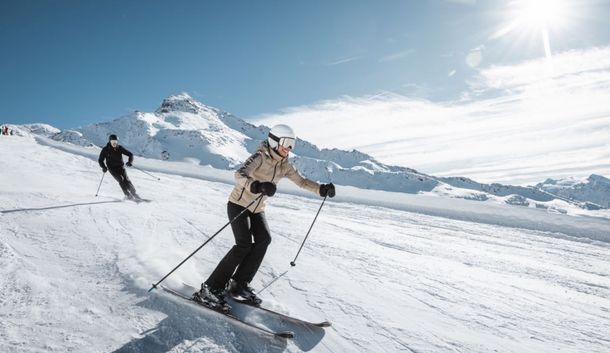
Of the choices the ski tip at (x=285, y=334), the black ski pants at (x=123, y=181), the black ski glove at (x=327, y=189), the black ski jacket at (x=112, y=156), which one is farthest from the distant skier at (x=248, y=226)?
the black ski jacket at (x=112, y=156)

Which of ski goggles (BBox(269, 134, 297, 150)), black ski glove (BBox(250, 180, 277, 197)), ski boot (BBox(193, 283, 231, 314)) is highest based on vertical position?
ski goggles (BBox(269, 134, 297, 150))

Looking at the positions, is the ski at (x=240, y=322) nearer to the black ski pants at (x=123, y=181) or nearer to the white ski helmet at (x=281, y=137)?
the white ski helmet at (x=281, y=137)

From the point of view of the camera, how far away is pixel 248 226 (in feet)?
16.3

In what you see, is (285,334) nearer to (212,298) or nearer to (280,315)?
(280,315)

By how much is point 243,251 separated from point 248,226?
0.28 metres

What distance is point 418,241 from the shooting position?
10523 millimetres

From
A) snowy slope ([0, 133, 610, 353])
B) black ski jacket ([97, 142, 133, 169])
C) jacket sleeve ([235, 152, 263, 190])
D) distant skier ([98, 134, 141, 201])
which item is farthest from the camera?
black ski jacket ([97, 142, 133, 169])

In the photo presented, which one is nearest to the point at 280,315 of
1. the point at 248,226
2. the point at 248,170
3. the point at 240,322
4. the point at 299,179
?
the point at 240,322

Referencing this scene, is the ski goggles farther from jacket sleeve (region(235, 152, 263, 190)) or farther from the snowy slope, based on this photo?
the snowy slope

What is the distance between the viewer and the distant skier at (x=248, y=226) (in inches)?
189

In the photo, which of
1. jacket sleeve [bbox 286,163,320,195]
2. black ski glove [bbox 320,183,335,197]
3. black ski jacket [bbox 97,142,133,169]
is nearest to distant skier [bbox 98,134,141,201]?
black ski jacket [bbox 97,142,133,169]

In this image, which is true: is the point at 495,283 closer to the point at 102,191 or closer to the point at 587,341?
the point at 587,341

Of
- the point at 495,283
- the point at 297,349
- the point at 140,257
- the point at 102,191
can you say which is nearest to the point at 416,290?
the point at 495,283

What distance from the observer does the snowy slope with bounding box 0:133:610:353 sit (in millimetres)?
4070
